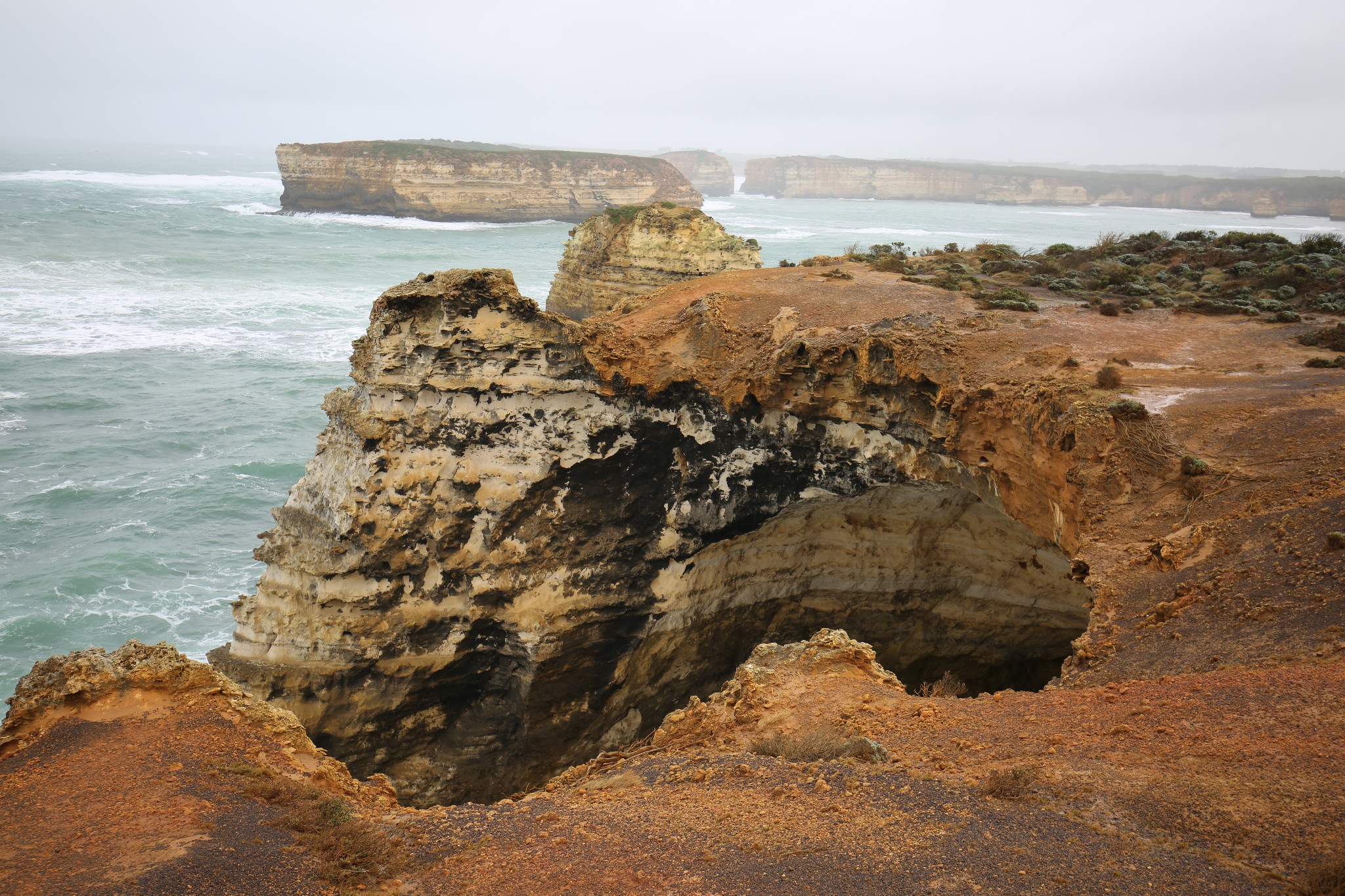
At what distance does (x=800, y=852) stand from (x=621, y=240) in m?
24.2

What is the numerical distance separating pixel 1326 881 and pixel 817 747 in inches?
157

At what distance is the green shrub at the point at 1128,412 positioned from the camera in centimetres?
1050

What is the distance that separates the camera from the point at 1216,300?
1617 centimetres

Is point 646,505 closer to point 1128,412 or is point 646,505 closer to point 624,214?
point 1128,412

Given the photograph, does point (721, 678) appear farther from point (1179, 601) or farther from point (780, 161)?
point (780, 161)

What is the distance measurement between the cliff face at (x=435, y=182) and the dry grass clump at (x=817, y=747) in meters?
80.5

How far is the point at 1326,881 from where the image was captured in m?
4.82

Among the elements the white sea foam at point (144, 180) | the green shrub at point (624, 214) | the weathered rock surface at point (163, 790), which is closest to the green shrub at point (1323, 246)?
the green shrub at point (624, 214)

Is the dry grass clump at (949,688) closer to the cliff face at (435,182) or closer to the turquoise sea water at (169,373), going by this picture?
the turquoise sea water at (169,373)

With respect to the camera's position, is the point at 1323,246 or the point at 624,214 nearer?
the point at 1323,246

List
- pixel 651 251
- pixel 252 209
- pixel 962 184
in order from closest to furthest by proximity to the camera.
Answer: pixel 651 251, pixel 252 209, pixel 962 184

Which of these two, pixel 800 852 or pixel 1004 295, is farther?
pixel 1004 295

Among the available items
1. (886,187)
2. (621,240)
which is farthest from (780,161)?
(621,240)

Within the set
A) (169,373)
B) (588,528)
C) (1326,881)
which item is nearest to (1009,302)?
(588,528)
